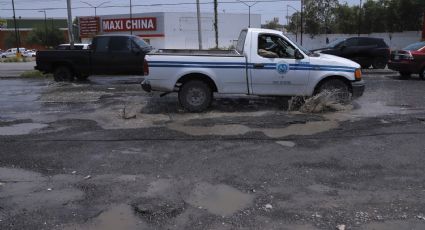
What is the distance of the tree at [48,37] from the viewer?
88812 mm

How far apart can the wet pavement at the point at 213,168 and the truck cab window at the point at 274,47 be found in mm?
1296

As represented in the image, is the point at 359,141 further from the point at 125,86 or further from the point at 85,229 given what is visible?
the point at 125,86

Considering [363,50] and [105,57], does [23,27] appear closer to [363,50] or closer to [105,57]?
[363,50]

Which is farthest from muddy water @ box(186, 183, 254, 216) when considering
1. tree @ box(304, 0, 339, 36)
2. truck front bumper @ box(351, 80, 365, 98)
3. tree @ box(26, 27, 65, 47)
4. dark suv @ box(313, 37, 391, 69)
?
tree @ box(26, 27, 65, 47)

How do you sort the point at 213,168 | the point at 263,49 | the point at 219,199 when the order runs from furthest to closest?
the point at 263,49, the point at 213,168, the point at 219,199

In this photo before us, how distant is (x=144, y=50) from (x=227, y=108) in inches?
251

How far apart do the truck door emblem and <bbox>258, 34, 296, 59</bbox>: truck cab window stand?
20 cm

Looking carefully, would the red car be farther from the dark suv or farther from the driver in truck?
the driver in truck

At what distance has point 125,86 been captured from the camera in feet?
52.6

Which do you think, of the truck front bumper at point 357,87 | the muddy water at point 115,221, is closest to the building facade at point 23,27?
the truck front bumper at point 357,87

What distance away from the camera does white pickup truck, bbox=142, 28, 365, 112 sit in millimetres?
10570

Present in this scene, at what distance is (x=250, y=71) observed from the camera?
10.6m

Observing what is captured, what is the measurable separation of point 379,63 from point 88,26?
52775 mm

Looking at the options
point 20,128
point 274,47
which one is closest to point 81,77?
point 20,128
